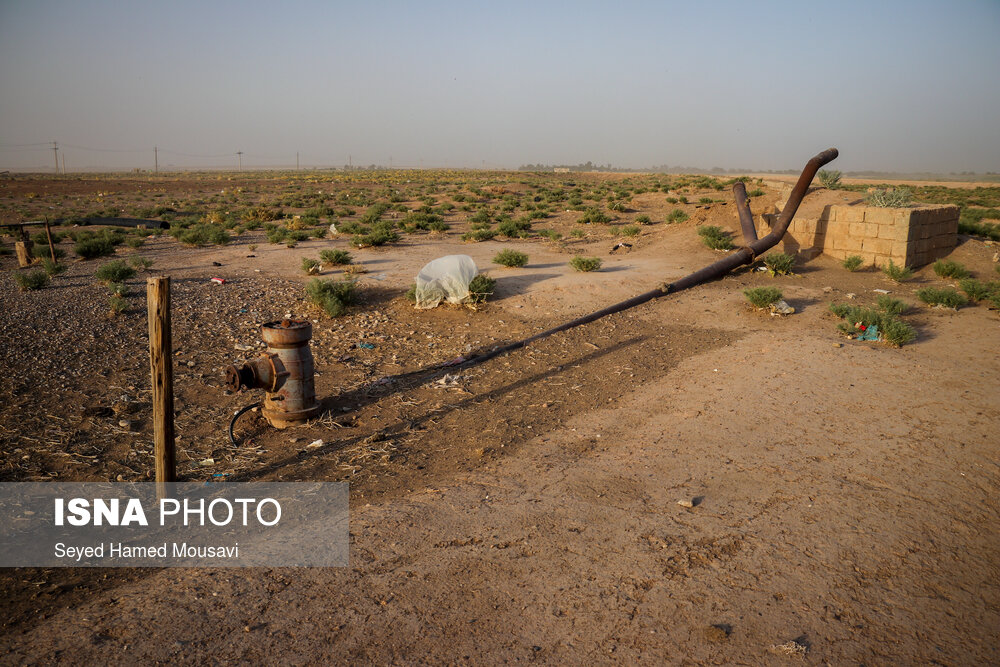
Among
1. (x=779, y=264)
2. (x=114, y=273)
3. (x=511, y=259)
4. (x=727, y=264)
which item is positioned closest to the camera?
(x=114, y=273)

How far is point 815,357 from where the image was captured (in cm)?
765

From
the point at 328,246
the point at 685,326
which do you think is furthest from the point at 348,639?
the point at 328,246

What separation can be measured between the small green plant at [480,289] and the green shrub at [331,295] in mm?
1862

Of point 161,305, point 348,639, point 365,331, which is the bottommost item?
point 348,639

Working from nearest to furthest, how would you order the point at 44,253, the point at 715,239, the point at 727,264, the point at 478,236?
the point at 727,264, the point at 715,239, the point at 44,253, the point at 478,236

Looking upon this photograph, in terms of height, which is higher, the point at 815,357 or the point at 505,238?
the point at 505,238

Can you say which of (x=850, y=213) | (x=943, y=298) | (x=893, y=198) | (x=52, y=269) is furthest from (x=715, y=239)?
(x=52, y=269)

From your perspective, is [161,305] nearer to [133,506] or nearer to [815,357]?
[133,506]

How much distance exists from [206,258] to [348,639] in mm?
12676

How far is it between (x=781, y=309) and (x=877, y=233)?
4.62 metres

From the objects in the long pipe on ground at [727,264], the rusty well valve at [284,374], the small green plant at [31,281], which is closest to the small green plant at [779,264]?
the long pipe on ground at [727,264]

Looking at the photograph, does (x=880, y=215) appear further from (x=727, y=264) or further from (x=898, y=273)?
(x=727, y=264)

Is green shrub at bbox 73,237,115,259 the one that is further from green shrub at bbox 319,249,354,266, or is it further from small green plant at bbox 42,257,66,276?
green shrub at bbox 319,249,354,266

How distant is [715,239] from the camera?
14.2 metres
